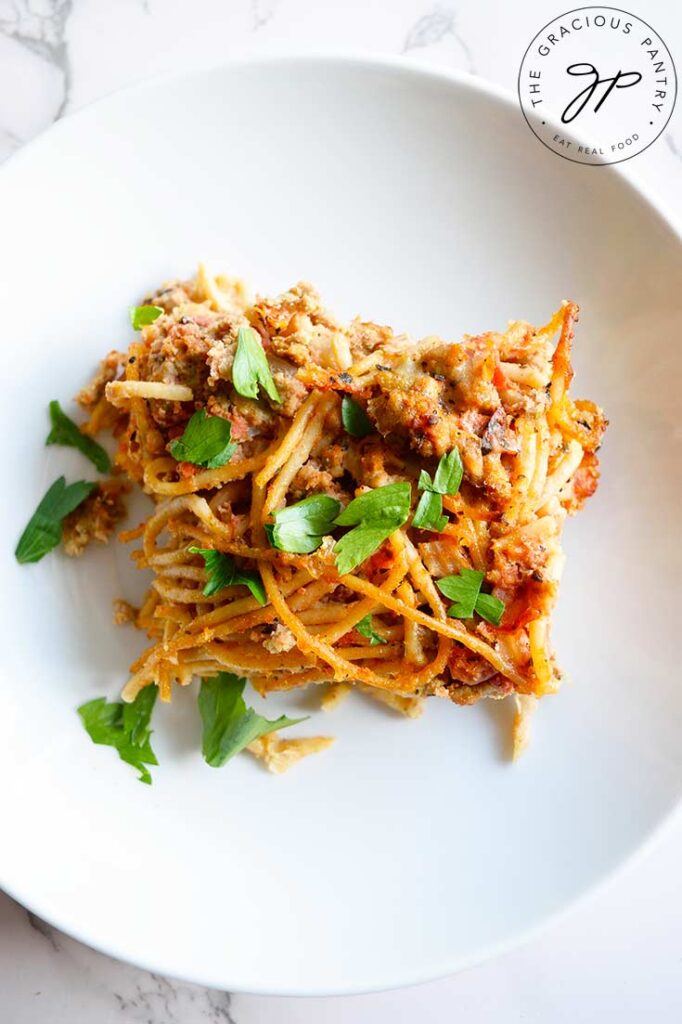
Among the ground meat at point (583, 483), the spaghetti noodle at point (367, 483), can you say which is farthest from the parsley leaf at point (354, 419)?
the ground meat at point (583, 483)

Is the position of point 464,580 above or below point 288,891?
above

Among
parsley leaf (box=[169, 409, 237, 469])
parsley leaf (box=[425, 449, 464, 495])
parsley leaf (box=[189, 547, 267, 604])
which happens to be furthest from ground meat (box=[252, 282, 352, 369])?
parsley leaf (box=[189, 547, 267, 604])

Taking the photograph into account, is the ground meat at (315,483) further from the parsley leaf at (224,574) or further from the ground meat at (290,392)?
the parsley leaf at (224,574)

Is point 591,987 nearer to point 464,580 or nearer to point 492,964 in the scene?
point 492,964

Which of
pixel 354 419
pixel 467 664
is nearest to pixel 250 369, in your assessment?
pixel 354 419

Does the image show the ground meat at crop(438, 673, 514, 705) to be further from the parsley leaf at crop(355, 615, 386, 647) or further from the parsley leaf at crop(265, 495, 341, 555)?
the parsley leaf at crop(265, 495, 341, 555)

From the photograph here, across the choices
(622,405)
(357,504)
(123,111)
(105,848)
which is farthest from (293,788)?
(123,111)
